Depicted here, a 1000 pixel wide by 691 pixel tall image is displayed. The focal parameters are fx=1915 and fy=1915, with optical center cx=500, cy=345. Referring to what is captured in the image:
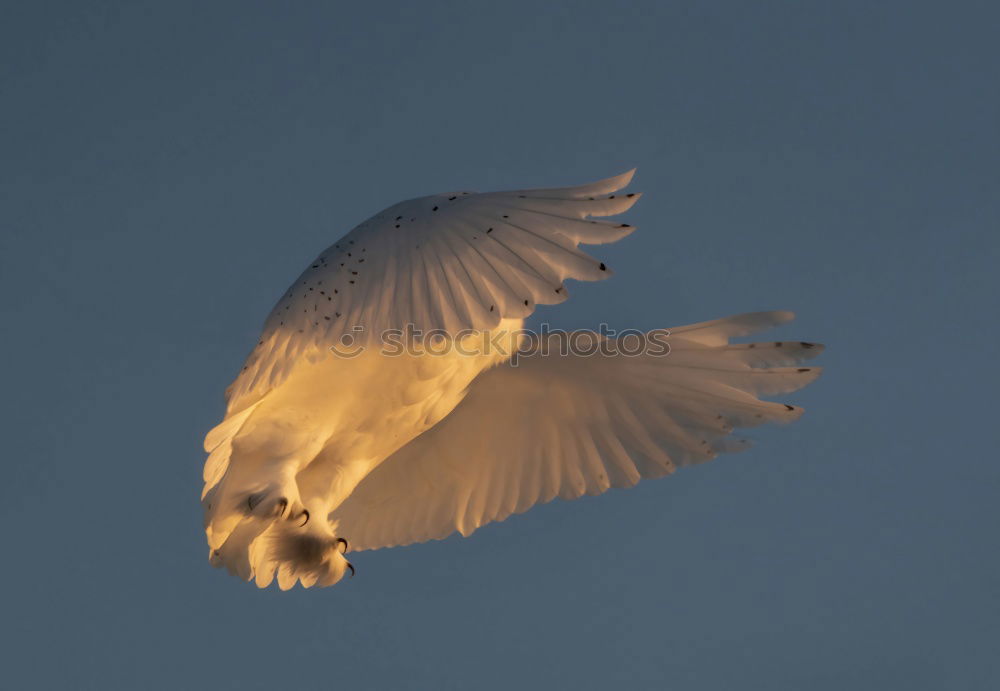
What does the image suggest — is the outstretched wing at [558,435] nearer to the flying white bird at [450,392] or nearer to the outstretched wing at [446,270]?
the flying white bird at [450,392]

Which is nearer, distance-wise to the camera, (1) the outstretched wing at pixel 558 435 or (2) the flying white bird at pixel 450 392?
(2) the flying white bird at pixel 450 392

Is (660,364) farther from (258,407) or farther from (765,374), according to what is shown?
(258,407)

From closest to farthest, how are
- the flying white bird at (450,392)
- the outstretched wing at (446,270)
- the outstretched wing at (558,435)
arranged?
the outstretched wing at (446,270) → the flying white bird at (450,392) → the outstretched wing at (558,435)

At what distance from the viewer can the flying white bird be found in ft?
32.2

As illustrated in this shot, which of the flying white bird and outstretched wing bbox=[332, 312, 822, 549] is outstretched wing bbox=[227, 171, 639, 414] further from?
outstretched wing bbox=[332, 312, 822, 549]

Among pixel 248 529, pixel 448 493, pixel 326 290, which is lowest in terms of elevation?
pixel 248 529

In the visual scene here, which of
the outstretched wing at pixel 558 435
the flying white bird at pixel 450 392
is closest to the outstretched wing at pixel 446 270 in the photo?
the flying white bird at pixel 450 392

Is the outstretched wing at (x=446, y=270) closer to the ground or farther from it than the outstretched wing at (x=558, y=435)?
closer to the ground

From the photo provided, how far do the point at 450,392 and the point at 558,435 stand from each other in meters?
2.16

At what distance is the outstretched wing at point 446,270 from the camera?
9641 mm

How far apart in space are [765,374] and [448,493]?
2.44 m

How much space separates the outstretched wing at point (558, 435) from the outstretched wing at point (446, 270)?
9.85 ft

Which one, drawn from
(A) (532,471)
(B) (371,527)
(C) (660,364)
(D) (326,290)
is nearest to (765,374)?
(C) (660,364)

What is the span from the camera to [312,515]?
1098cm
